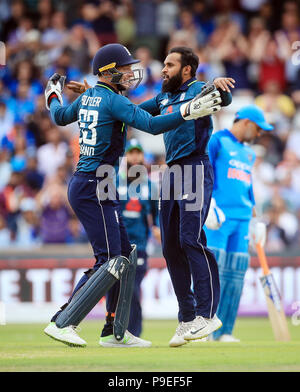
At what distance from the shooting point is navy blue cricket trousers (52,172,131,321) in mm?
Result: 7180

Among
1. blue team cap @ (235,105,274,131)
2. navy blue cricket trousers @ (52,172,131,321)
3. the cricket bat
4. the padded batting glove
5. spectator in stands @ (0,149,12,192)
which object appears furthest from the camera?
spectator in stands @ (0,149,12,192)

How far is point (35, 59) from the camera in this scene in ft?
54.5

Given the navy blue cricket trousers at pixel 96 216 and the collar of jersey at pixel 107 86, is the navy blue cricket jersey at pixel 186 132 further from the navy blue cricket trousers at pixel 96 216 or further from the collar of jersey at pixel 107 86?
the navy blue cricket trousers at pixel 96 216

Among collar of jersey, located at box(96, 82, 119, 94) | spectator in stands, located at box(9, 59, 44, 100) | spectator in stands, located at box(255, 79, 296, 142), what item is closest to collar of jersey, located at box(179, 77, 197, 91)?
collar of jersey, located at box(96, 82, 119, 94)

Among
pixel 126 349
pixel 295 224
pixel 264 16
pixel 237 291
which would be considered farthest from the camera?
pixel 264 16

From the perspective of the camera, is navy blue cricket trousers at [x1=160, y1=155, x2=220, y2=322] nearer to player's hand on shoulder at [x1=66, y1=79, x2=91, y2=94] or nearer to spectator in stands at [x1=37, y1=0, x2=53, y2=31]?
player's hand on shoulder at [x1=66, y1=79, x2=91, y2=94]

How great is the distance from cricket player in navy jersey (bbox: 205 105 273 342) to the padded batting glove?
2.18 metres

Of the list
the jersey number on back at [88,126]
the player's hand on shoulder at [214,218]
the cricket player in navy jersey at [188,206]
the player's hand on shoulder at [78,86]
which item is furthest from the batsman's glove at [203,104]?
the player's hand on shoulder at [214,218]

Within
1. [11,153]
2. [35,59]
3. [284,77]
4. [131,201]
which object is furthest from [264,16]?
[131,201]

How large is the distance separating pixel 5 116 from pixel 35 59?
1.46m

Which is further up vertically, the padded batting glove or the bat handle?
the padded batting glove

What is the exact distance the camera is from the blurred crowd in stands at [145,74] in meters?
14.2

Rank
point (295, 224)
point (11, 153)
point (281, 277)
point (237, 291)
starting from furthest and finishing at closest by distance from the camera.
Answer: point (11, 153)
point (295, 224)
point (281, 277)
point (237, 291)

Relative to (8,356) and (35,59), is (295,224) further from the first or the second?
(8,356)
